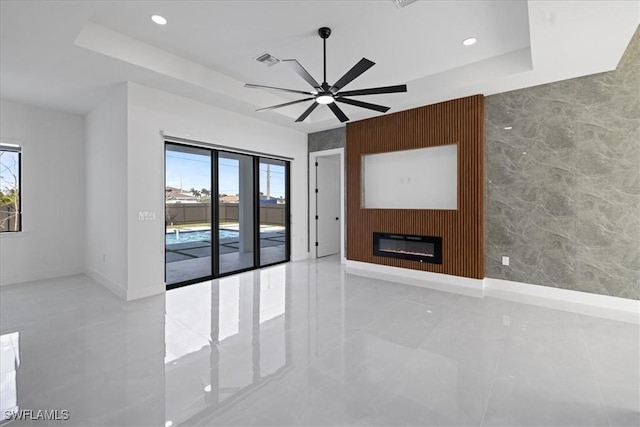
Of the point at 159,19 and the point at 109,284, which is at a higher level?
the point at 159,19

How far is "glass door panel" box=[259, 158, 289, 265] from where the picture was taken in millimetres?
6288

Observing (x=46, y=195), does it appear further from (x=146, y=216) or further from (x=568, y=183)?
(x=568, y=183)

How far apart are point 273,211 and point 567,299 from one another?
5094 mm

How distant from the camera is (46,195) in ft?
17.7

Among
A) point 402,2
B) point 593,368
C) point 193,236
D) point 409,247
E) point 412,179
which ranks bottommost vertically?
point 593,368

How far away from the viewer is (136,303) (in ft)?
13.3

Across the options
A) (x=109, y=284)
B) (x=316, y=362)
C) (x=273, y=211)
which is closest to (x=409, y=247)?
(x=273, y=211)

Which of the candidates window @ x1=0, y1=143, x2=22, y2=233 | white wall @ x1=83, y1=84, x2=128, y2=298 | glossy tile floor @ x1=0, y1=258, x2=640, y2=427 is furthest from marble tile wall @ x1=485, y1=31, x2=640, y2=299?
window @ x1=0, y1=143, x2=22, y2=233

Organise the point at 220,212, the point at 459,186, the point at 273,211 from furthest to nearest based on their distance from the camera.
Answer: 1. the point at 273,211
2. the point at 220,212
3. the point at 459,186

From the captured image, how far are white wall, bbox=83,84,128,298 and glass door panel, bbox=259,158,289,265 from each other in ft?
8.10

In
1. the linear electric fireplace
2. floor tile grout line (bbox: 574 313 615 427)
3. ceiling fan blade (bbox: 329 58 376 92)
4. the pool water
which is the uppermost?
ceiling fan blade (bbox: 329 58 376 92)

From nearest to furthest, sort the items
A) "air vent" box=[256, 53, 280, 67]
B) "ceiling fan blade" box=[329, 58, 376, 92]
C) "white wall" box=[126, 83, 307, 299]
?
"ceiling fan blade" box=[329, 58, 376, 92], "air vent" box=[256, 53, 280, 67], "white wall" box=[126, 83, 307, 299]

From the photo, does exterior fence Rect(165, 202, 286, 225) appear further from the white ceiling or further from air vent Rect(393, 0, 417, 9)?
air vent Rect(393, 0, 417, 9)

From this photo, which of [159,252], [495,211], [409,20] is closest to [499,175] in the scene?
[495,211]
